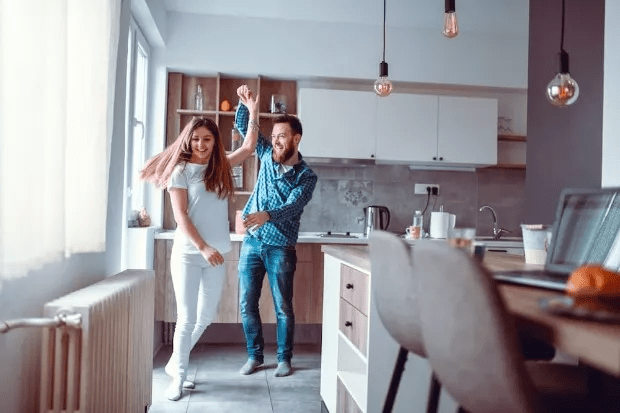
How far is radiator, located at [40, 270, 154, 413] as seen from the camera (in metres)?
1.65

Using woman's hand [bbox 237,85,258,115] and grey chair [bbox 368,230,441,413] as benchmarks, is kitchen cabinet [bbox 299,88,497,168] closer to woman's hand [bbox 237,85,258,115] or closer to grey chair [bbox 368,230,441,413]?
woman's hand [bbox 237,85,258,115]

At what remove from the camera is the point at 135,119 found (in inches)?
157

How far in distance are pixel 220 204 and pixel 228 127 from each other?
190 cm

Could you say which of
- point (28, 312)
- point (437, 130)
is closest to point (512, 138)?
point (437, 130)

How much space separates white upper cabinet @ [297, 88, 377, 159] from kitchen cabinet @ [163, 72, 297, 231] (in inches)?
12.6

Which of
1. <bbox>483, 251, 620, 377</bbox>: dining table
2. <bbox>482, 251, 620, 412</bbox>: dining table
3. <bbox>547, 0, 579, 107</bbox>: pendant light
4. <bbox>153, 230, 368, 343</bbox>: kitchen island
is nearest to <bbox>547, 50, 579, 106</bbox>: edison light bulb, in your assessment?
<bbox>547, 0, 579, 107</bbox>: pendant light

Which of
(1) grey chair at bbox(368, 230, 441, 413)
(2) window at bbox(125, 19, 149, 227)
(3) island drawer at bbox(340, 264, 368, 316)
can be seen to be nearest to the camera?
(1) grey chair at bbox(368, 230, 441, 413)

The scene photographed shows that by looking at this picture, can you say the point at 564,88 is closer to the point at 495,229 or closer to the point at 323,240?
the point at 323,240

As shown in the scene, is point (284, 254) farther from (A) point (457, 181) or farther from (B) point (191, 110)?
(A) point (457, 181)

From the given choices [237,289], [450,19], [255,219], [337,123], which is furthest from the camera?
[337,123]

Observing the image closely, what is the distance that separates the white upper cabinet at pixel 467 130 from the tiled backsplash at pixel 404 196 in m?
0.35

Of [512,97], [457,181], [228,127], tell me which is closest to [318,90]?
[228,127]

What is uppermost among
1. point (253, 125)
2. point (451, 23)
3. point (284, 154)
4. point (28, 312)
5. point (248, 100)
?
point (451, 23)

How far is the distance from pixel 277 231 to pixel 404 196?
1830mm
